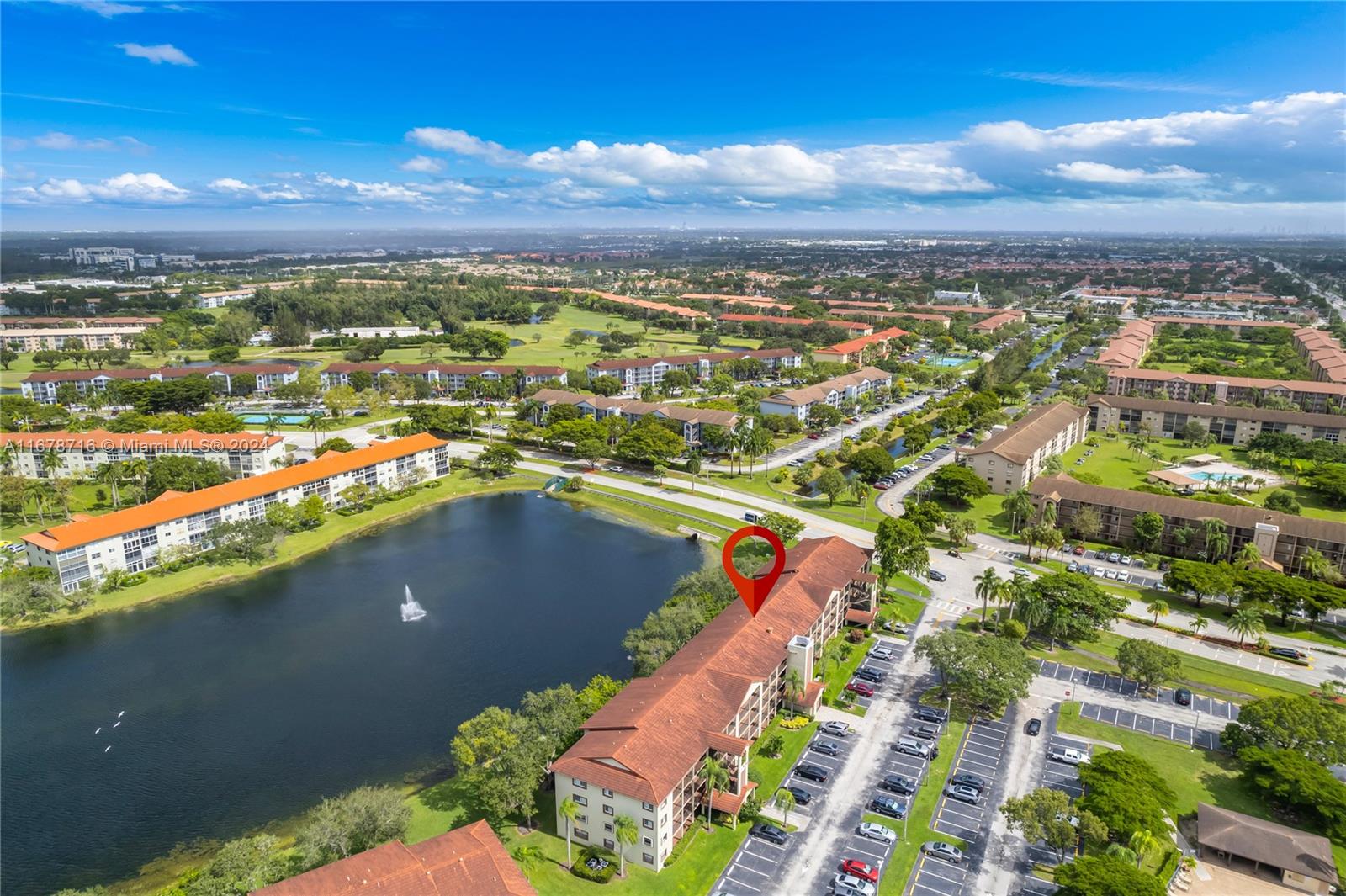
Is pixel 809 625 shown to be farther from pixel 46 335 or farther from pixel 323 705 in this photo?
pixel 46 335

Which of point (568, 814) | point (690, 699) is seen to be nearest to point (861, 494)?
point (690, 699)

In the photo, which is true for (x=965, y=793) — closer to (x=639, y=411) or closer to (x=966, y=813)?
(x=966, y=813)

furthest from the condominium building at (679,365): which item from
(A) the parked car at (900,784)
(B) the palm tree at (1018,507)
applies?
(A) the parked car at (900,784)

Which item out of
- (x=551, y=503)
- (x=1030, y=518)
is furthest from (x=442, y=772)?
(x=1030, y=518)

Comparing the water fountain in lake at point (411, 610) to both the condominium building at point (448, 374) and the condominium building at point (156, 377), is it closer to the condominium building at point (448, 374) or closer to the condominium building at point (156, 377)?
the condominium building at point (448, 374)

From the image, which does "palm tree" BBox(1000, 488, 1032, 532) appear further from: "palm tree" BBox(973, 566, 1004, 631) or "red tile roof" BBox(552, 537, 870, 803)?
"red tile roof" BBox(552, 537, 870, 803)

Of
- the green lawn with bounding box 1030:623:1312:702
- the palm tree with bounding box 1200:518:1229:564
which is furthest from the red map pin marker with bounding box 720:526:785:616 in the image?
the palm tree with bounding box 1200:518:1229:564
